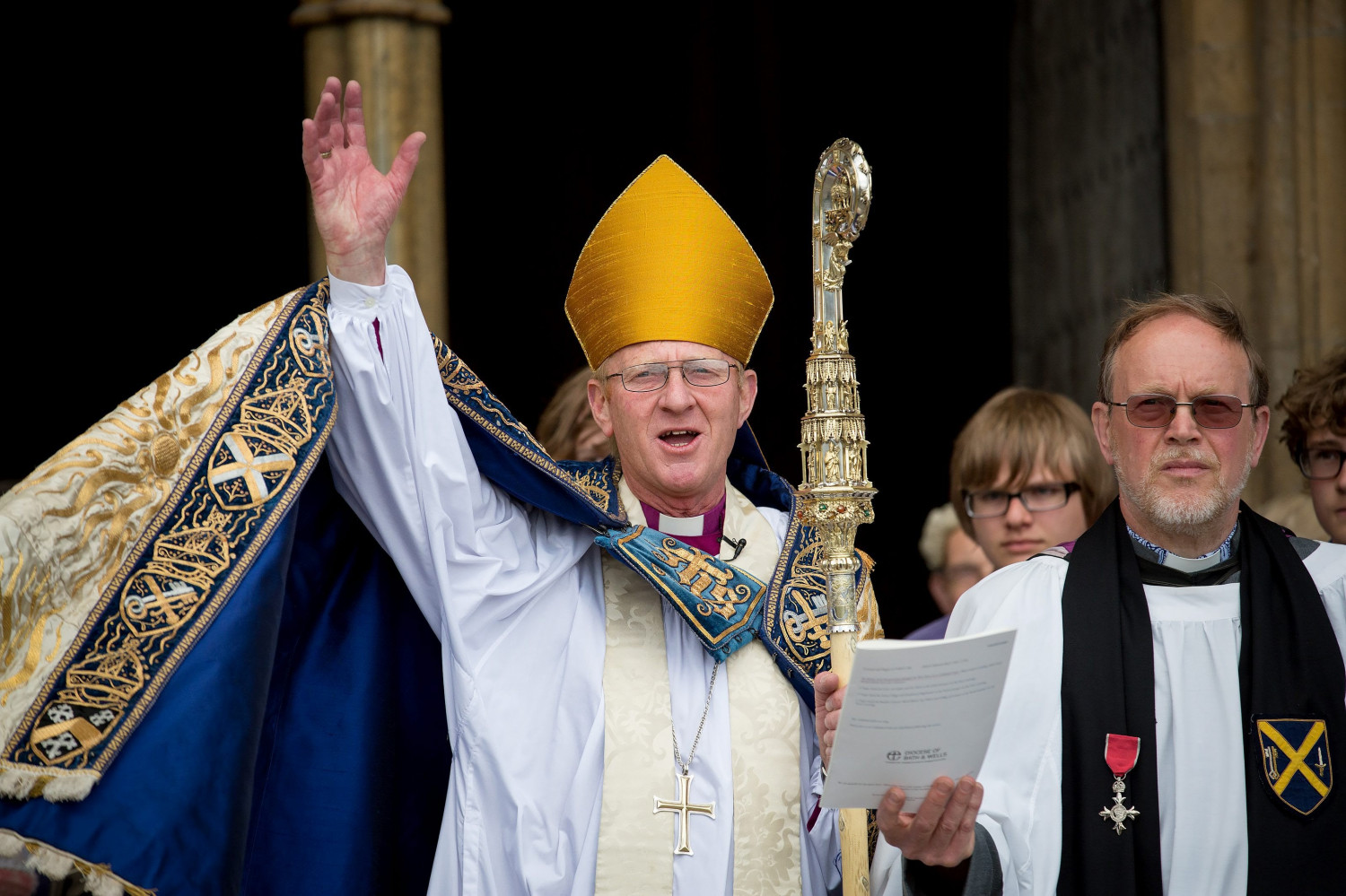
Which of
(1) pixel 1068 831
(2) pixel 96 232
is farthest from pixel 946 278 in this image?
(1) pixel 1068 831

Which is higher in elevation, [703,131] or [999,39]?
[999,39]

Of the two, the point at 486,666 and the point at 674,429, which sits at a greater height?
the point at 674,429

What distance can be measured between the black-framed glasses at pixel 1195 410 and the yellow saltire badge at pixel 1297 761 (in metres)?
0.58

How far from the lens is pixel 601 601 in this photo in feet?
11.8

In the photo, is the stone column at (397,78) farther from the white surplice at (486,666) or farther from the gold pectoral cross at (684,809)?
the gold pectoral cross at (684,809)

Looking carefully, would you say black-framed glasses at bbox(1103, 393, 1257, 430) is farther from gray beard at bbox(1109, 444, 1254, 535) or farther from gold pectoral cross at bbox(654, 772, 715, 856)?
gold pectoral cross at bbox(654, 772, 715, 856)

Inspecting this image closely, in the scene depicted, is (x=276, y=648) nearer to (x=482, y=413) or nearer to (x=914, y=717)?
(x=482, y=413)

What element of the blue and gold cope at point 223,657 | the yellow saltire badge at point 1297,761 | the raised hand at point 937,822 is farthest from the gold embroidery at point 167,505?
the yellow saltire badge at point 1297,761

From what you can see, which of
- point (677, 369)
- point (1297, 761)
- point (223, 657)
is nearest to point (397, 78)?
point (677, 369)

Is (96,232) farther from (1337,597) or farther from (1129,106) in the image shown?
(1337,597)

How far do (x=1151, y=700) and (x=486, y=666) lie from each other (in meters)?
1.30

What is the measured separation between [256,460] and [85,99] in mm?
4333

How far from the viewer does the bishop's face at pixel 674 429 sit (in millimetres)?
3531

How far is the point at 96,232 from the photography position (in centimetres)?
689
